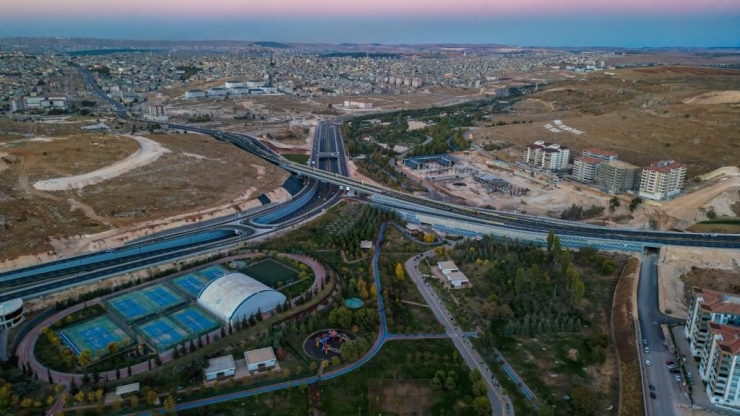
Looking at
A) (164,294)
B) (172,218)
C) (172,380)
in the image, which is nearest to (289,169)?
(172,218)

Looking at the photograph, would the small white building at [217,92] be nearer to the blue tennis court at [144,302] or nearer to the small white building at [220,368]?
the blue tennis court at [144,302]

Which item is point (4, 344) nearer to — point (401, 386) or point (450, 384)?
point (401, 386)

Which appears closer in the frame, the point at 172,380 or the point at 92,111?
the point at 172,380

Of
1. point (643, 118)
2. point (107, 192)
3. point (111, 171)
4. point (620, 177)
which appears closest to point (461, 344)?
point (620, 177)

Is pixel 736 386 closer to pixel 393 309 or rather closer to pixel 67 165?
pixel 393 309

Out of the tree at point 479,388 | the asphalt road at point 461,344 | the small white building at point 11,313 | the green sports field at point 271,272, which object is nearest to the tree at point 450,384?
the tree at point 479,388
